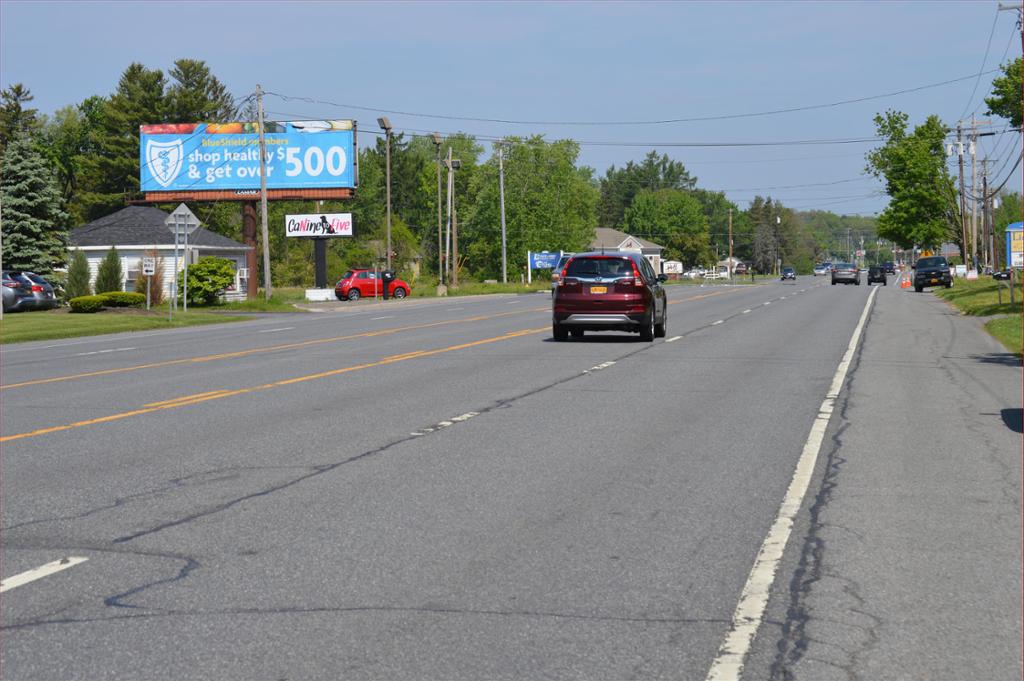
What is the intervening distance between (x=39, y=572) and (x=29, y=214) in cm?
5445

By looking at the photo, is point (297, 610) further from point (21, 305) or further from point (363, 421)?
point (21, 305)

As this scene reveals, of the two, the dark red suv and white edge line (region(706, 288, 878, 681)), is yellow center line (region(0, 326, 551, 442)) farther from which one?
white edge line (region(706, 288, 878, 681))

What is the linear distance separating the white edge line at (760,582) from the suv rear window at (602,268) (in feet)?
42.5

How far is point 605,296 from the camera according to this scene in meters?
24.0

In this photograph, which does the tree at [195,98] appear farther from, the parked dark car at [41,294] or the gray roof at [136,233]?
the parked dark car at [41,294]

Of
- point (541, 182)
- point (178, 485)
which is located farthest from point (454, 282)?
point (178, 485)

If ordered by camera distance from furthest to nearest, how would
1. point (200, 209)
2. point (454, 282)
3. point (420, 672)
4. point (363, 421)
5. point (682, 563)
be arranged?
point (200, 209)
point (454, 282)
point (363, 421)
point (682, 563)
point (420, 672)

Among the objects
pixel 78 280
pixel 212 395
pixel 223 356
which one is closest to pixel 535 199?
pixel 78 280

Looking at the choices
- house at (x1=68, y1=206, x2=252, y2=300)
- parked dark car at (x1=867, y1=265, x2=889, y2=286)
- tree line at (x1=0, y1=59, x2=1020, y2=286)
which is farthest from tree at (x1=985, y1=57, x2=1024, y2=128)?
house at (x1=68, y1=206, x2=252, y2=300)

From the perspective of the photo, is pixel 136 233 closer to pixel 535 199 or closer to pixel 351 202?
pixel 535 199

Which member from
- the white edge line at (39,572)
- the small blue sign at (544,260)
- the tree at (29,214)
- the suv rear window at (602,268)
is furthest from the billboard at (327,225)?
the white edge line at (39,572)

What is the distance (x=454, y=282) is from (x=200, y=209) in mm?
27884

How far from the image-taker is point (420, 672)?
16.0 feet

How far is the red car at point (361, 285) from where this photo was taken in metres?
66.0
